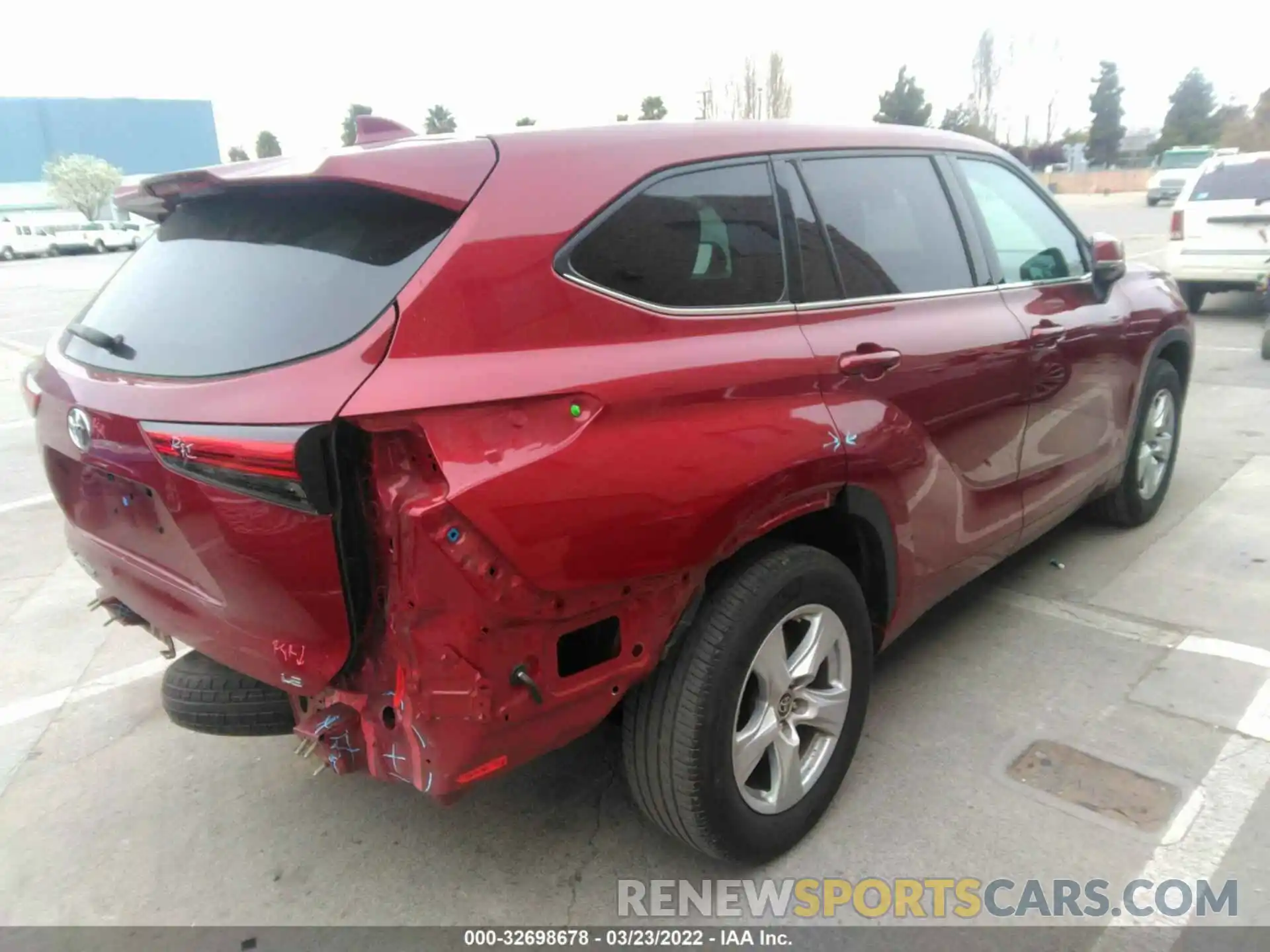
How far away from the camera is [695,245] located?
7.62 feet

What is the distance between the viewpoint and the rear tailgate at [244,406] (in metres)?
1.87

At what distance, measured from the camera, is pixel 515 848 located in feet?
8.87

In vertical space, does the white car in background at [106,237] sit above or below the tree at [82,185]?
below

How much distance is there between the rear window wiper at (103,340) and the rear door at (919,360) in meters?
1.74

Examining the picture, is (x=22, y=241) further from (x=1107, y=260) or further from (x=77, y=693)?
(x=1107, y=260)

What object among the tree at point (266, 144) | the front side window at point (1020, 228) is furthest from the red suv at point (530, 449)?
the tree at point (266, 144)

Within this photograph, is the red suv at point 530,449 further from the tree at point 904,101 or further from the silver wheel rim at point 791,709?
the tree at point 904,101

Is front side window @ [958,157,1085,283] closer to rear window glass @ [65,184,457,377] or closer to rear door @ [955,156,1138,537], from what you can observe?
rear door @ [955,156,1138,537]

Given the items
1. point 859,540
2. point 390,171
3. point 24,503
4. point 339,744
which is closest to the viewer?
point 390,171

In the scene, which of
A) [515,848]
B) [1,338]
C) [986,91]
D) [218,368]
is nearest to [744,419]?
[218,368]

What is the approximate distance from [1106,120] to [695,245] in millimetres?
78491

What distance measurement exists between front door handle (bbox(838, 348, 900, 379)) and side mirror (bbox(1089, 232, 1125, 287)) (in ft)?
6.12

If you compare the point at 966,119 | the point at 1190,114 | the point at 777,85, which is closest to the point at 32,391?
the point at 777,85

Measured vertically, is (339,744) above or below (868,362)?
below
